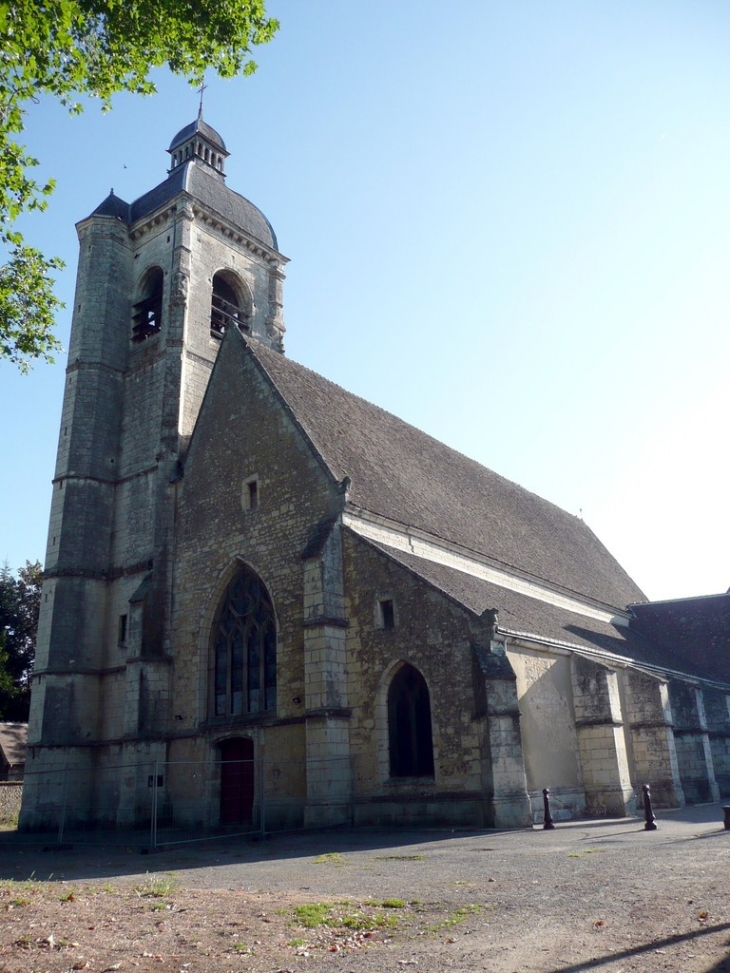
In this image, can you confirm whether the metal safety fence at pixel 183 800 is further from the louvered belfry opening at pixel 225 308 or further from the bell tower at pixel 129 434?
the louvered belfry opening at pixel 225 308

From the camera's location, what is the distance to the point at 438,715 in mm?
16297

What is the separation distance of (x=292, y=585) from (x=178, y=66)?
37.6 ft

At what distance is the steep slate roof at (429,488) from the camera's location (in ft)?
70.1

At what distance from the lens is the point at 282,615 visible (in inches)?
766

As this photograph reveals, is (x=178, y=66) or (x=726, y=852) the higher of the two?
(x=178, y=66)

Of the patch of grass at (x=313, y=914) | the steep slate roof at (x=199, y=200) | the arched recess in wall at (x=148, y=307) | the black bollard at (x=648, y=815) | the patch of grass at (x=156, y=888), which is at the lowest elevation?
the patch of grass at (x=313, y=914)

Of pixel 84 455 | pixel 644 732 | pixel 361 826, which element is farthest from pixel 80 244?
pixel 644 732

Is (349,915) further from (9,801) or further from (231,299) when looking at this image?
(231,299)

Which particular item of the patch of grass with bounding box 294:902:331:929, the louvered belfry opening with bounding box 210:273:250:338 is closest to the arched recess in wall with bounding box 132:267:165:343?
the louvered belfry opening with bounding box 210:273:250:338

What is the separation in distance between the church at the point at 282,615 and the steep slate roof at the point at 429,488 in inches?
5.2

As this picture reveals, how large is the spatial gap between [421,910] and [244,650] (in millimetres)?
13685

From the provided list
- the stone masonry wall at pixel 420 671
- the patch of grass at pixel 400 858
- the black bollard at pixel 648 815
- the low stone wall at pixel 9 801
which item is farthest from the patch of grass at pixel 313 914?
the low stone wall at pixel 9 801

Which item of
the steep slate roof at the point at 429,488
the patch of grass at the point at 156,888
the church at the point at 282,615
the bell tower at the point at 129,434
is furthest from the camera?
the bell tower at the point at 129,434

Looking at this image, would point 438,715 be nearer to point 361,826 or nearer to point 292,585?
point 361,826
